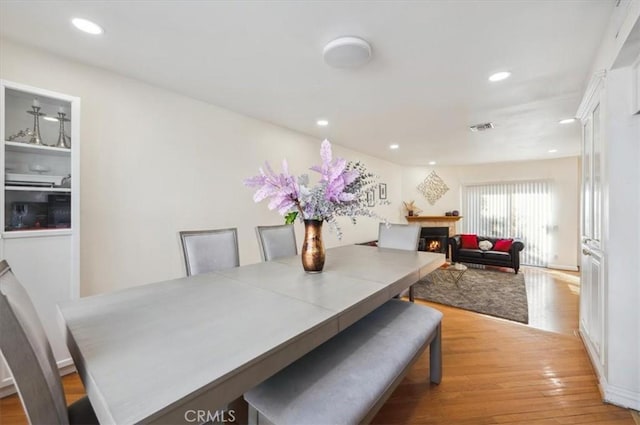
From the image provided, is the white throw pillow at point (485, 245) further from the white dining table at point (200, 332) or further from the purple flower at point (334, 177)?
the purple flower at point (334, 177)

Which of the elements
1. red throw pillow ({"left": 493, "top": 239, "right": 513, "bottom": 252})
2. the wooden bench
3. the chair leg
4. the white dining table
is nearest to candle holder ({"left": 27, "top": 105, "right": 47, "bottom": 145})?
the white dining table

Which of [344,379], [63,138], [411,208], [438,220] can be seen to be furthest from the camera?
[411,208]

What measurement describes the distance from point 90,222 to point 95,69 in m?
1.24

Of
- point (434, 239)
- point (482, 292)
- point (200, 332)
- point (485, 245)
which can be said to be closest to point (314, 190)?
point (200, 332)

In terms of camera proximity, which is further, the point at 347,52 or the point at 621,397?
the point at 347,52

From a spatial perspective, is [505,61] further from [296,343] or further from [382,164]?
[382,164]

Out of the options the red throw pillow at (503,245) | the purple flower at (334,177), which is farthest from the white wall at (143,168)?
the red throw pillow at (503,245)

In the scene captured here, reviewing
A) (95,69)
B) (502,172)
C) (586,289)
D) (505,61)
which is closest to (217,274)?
(95,69)

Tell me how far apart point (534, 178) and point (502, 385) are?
6.04 meters

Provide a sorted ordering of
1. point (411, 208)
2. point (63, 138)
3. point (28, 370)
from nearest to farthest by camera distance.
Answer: point (28, 370) < point (63, 138) < point (411, 208)

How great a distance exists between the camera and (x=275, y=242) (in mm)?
2416

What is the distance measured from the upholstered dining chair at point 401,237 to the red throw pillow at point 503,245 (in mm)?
4167

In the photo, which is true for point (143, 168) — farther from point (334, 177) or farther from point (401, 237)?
point (401, 237)

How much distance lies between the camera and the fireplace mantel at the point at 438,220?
6719 millimetres
